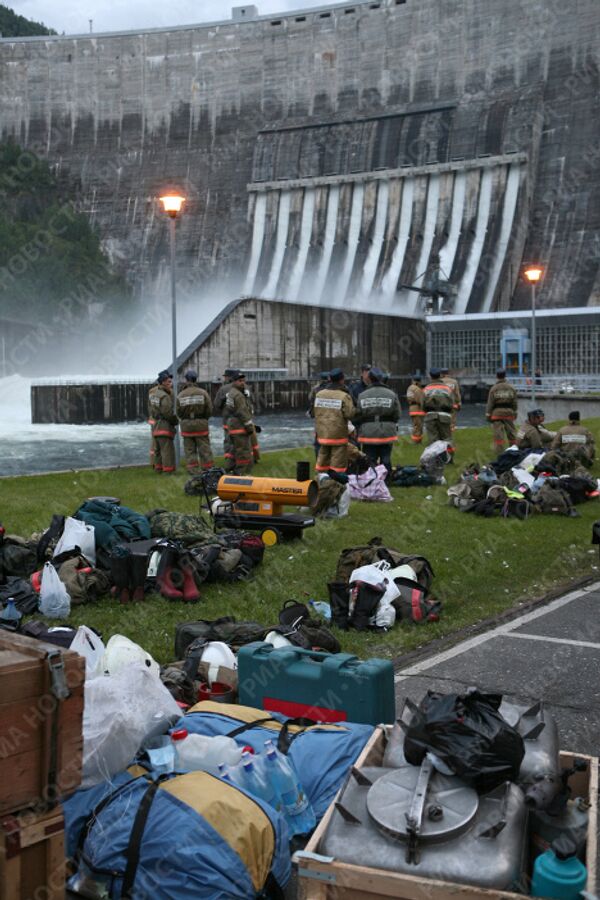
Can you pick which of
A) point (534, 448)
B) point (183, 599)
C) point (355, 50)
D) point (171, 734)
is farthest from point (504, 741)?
point (355, 50)

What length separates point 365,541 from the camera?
10305mm

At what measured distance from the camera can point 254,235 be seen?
62562mm

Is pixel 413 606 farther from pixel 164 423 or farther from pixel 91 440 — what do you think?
pixel 91 440

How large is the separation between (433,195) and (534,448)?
46.8 metres

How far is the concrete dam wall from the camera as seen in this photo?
55719mm

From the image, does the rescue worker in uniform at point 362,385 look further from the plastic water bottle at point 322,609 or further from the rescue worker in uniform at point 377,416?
the plastic water bottle at point 322,609

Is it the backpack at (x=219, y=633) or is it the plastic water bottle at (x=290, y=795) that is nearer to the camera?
the plastic water bottle at (x=290, y=795)

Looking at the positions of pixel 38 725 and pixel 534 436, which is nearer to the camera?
pixel 38 725

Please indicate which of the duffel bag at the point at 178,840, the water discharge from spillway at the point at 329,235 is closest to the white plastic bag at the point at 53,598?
the duffel bag at the point at 178,840

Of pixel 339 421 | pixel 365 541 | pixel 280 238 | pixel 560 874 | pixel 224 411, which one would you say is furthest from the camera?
pixel 280 238

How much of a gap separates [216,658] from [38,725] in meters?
2.39

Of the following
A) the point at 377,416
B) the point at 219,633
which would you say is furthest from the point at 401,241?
the point at 219,633

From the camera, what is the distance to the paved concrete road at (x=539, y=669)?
211 inches

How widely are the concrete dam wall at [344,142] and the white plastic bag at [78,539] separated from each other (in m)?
45.3
